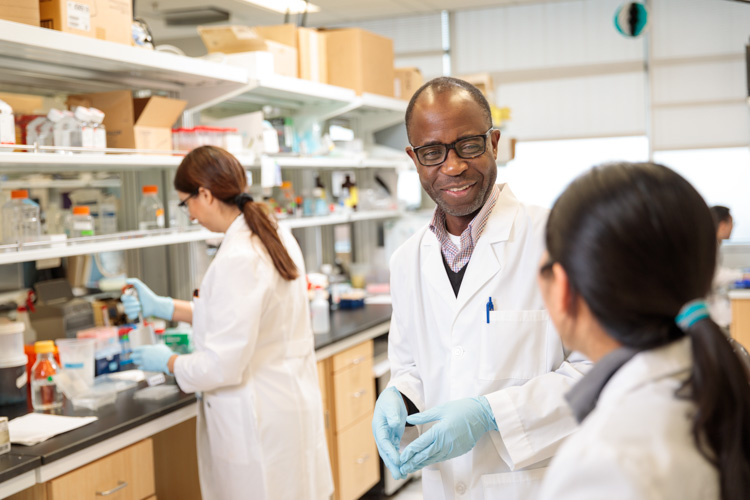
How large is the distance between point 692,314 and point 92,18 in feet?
6.67

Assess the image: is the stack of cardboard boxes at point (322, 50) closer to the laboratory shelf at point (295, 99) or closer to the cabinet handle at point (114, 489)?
the laboratory shelf at point (295, 99)

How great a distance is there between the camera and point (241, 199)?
230 centimetres

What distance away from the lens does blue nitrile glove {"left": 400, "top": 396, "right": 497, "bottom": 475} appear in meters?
1.42

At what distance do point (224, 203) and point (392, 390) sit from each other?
0.94 m

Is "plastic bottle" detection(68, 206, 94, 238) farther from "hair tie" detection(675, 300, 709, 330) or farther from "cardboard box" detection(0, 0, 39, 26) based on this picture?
"hair tie" detection(675, 300, 709, 330)

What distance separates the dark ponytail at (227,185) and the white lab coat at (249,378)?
0.03m

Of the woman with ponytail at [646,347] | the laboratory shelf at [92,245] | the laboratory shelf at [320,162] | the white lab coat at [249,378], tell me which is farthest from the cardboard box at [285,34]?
the woman with ponytail at [646,347]

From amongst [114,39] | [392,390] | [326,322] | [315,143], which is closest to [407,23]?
[315,143]

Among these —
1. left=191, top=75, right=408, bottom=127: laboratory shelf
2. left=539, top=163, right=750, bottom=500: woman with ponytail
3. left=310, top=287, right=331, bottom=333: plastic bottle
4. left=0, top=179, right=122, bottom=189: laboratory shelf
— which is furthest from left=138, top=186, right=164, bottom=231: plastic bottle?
left=539, top=163, right=750, bottom=500: woman with ponytail

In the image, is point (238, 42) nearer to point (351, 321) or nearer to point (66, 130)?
point (66, 130)

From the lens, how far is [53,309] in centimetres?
257

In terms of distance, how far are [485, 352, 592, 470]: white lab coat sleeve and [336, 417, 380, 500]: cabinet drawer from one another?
1.77 metres

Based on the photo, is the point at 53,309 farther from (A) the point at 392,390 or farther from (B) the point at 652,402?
(B) the point at 652,402

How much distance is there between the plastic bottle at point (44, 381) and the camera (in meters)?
2.18
